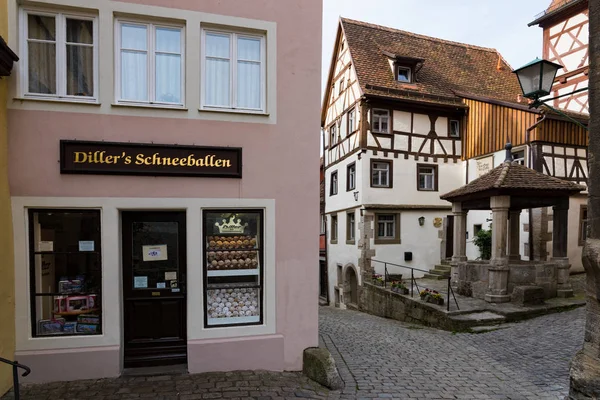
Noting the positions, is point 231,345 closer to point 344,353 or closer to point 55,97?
point 344,353

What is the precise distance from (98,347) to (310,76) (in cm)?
A: 480

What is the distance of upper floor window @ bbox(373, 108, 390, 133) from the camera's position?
16.4 m

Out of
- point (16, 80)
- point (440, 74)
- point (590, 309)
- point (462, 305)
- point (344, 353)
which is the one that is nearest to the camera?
point (590, 309)

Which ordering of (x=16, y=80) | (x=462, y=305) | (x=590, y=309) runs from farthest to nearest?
(x=462, y=305) → (x=16, y=80) → (x=590, y=309)

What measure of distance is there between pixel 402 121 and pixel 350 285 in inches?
325

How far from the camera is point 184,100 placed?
5.21 metres

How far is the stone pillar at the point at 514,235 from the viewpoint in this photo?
39.2ft

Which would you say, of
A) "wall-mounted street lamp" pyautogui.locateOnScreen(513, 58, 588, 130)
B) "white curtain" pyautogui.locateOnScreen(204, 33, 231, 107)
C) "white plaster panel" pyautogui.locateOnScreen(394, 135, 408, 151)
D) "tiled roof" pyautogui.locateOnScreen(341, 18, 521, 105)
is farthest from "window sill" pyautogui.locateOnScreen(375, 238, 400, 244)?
"white curtain" pyautogui.locateOnScreen(204, 33, 231, 107)

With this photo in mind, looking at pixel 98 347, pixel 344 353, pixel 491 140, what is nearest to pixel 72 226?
pixel 98 347

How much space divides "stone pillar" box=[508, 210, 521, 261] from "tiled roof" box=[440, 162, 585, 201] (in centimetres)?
218

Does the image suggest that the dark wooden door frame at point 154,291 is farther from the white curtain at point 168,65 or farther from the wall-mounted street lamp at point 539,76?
the wall-mounted street lamp at point 539,76

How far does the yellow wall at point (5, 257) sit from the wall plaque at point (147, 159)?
25.5 inches

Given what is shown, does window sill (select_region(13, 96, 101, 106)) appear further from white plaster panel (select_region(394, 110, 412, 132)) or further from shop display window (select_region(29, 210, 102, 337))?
white plaster panel (select_region(394, 110, 412, 132))

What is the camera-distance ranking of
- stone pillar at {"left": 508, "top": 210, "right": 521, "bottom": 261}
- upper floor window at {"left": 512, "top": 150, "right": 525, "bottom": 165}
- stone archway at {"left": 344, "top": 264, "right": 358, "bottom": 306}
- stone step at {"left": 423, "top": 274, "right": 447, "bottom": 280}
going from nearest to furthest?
1. stone pillar at {"left": 508, "top": 210, "right": 521, "bottom": 261}
2. upper floor window at {"left": 512, "top": 150, "right": 525, "bottom": 165}
3. stone step at {"left": 423, "top": 274, "right": 447, "bottom": 280}
4. stone archway at {"left": 344, "top": 264, "right": 358, "bottom": 306}
